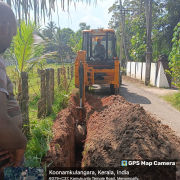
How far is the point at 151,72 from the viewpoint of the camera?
45.1ft

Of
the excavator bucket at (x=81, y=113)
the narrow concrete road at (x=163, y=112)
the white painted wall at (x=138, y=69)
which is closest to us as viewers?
the excavator bucket at (x=81, y=113)

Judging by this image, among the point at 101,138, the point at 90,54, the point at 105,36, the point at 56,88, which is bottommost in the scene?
the point at 101,138

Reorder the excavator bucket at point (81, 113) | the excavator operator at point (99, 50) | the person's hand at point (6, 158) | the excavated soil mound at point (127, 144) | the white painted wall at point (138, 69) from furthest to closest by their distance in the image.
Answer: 1. the white painted wall at point (138, 69)
2. the excavator operator at point (99, 50)
3. the excavator bucket at point (81, 113)
4. the excavated soil mound at point (127, 144)
5. the person's hand at point (6, 158)

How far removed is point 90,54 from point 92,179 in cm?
773

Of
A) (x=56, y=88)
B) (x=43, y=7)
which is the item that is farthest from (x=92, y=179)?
(x=56, y=88)

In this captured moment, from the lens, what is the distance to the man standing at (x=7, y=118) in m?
1.08

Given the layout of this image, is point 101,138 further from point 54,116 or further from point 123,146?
point 54,116

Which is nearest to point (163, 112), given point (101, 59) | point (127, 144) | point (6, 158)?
point (101, 59)

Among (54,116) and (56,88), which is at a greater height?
(56,88)

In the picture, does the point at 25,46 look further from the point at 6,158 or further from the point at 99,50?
the point at 6,158

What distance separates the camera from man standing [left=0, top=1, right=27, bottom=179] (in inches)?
42.6

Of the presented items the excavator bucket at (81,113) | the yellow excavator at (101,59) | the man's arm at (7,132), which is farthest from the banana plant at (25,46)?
the man's arm at (7,132)

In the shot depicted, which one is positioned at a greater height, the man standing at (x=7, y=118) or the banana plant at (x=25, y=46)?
the banana plant at (x=25, y=46)

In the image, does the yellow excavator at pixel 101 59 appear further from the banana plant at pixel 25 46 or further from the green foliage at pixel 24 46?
the green foliage at pixel 24 46
